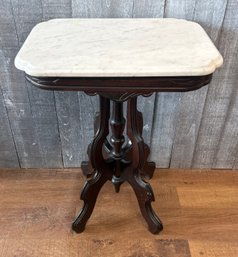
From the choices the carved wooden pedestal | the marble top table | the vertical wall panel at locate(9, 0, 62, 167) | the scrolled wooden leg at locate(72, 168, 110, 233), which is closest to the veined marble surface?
the marble top table

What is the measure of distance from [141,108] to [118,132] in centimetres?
25

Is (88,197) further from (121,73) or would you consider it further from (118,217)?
(121,73)

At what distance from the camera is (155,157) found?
4.82 ft

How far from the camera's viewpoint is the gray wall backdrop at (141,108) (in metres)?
1.06

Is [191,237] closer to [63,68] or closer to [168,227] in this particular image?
[168,227]

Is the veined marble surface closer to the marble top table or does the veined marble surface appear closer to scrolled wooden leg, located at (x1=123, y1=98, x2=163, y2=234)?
the marble top table

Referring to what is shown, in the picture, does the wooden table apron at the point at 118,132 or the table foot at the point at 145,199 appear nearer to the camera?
the wooden table apron at the point at 118,132

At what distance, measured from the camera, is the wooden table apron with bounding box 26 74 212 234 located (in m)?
0.76

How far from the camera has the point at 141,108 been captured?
50.4 inches

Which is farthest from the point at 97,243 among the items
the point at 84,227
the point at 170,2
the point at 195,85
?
the point at 170,2

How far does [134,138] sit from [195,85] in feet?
1.20

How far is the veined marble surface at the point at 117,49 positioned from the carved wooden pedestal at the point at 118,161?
232 millimetres

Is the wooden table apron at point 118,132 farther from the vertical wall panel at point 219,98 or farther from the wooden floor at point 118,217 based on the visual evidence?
the vertical wall panel at point 219,98

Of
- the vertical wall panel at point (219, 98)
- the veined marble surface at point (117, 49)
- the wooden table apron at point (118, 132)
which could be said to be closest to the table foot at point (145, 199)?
the wooden table apron at point (118, 132)
